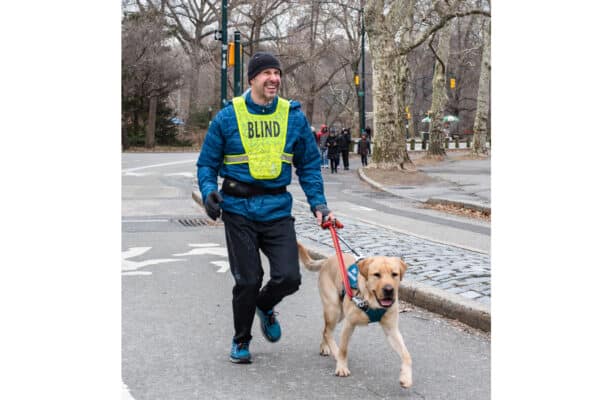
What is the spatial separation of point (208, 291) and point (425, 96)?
73.8m

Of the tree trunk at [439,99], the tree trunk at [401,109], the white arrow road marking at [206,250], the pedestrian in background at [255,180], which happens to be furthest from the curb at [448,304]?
the tree trunk at [439,99]

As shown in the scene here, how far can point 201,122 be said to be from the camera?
6150cm

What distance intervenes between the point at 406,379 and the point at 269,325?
4.22 feet

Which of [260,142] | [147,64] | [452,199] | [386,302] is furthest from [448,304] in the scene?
[147,64]

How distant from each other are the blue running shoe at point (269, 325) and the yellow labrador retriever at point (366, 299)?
15.8 inches

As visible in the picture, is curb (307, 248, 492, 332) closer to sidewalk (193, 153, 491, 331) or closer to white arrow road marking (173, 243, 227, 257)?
sidewalk (193, 153, 491, 331)

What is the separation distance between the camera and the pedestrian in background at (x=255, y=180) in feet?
16.6

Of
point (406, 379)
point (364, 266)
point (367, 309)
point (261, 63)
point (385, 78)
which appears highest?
point (385, 78)

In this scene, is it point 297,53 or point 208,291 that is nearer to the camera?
point 208,291

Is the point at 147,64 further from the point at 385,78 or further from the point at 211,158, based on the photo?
the point at 211,158

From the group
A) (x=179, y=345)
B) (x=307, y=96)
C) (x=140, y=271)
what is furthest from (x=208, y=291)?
(x=307, y=96)

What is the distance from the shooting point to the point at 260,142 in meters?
5.07

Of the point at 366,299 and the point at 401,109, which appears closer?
the point at 366,299
